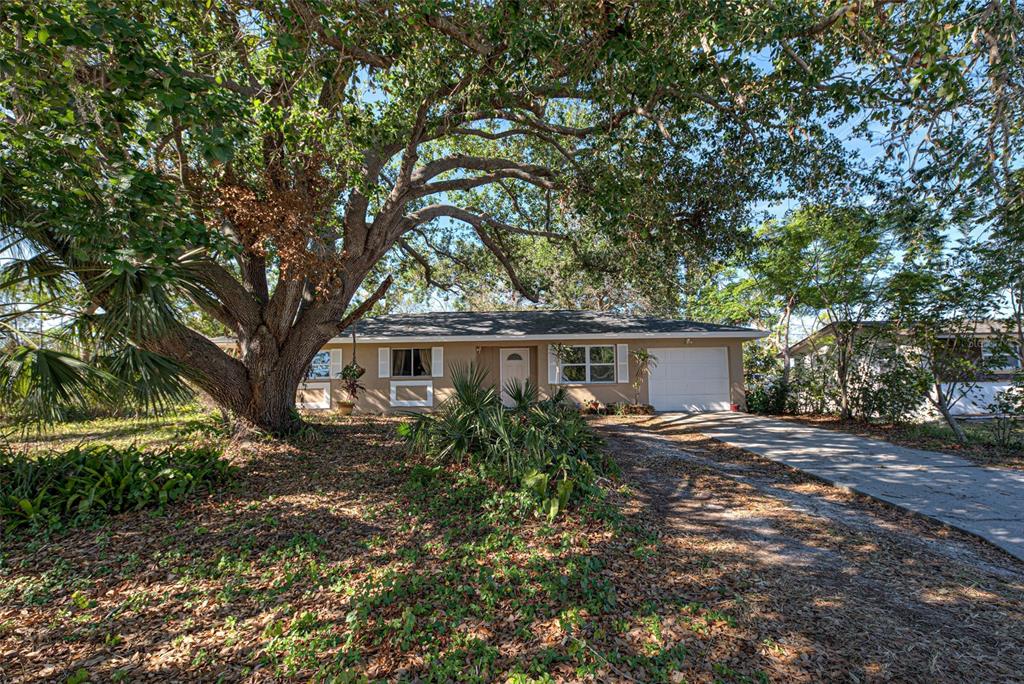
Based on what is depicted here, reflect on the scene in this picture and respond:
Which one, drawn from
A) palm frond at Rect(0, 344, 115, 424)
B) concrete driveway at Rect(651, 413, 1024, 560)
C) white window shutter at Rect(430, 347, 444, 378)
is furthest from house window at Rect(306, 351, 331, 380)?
concrete driveway at Rect(651, 413, 1024, 560)

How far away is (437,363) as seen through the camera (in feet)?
49.9

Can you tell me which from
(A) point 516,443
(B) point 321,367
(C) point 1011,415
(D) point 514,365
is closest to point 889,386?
(C) point 1011,415

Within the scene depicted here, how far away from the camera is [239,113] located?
4.17 metres

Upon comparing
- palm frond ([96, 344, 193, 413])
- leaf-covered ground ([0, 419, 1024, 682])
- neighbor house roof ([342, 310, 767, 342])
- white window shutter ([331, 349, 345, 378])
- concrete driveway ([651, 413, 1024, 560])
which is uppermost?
neighbor house roof ([342, 310, 767, 342])

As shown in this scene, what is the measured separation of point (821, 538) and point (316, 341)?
798 centimetres

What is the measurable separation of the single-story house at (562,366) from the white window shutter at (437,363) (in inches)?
1.4

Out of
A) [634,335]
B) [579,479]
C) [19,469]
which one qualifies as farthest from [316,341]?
[634,335]

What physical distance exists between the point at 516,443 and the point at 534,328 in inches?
366

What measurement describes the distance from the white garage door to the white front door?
4.37m

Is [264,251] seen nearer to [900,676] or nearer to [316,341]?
[316,341]

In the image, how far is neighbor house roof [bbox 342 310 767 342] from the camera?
576 inches

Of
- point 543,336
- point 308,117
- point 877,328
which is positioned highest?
point 308,117

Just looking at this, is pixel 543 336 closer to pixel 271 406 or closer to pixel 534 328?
pixel 534 328

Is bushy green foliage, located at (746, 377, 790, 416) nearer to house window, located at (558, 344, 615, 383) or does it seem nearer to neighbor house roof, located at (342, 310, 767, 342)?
neighbor house roof, located at (342, 310, 767, 342)
